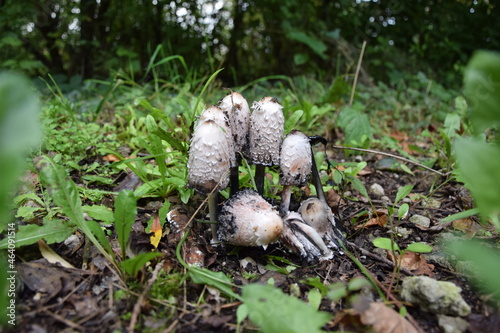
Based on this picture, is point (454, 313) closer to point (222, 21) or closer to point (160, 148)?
point (160, 148)

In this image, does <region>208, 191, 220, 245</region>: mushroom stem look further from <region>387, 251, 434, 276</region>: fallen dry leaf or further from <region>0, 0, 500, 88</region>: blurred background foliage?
<region>0, 0, 500, 88</region>: blurred background foliage

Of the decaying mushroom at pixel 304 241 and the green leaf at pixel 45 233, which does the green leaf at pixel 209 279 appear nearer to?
the decaying mushroom at pixel 304 241

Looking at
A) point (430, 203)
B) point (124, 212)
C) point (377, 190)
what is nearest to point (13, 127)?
point (124, 212)

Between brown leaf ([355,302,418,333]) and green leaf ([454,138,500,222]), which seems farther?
brown leaf ([355,302,418,333])

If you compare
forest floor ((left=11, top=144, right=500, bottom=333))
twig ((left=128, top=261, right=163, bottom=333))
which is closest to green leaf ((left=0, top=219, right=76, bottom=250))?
forest floor ((left=11, top=144, right=500, bottom=333))

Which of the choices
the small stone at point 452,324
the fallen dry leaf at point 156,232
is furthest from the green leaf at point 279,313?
the fallen dry leaf at point 156,232

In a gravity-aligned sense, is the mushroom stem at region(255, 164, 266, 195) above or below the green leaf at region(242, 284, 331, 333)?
above

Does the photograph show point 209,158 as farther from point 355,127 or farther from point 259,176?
point 355,127
